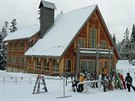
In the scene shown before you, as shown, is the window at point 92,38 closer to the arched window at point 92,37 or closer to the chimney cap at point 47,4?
the arched window at point 92,37

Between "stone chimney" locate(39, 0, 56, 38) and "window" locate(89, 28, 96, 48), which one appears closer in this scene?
"window" locate(89, 28, 96, 48)

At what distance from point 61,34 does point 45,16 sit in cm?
602

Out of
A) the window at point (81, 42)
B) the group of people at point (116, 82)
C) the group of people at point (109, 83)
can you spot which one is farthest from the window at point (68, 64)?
the group of people at point (116, 82)

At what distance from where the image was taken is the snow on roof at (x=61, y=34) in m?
30.0

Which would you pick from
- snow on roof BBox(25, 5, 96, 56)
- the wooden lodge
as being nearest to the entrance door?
the wooden lodge

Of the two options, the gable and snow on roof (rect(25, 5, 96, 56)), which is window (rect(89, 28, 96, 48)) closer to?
the gable

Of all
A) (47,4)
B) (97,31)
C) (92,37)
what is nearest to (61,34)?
(92,37)

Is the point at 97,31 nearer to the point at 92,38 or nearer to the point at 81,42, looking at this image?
the point at 92,38

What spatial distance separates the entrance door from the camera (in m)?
32.0

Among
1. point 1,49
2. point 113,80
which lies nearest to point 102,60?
point 113,80

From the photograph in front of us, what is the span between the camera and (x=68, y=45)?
28.9 metres

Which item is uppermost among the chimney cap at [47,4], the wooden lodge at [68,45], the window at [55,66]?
the chimney cap at [47,4]

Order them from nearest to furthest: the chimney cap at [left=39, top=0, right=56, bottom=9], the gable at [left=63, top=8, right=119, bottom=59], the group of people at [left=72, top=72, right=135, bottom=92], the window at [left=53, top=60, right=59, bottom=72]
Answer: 1. the group of people at [left=72, top=72, right=135, bottom=92]
2. the window at [left=53, top=60, right=59, bottom=72]
3. the gable at [left=63, top=8, right=119, bottom=59]
4. the chimney cap at [left=39, top=0, right=56, bottom=9]

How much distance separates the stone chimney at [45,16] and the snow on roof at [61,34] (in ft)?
2.49
